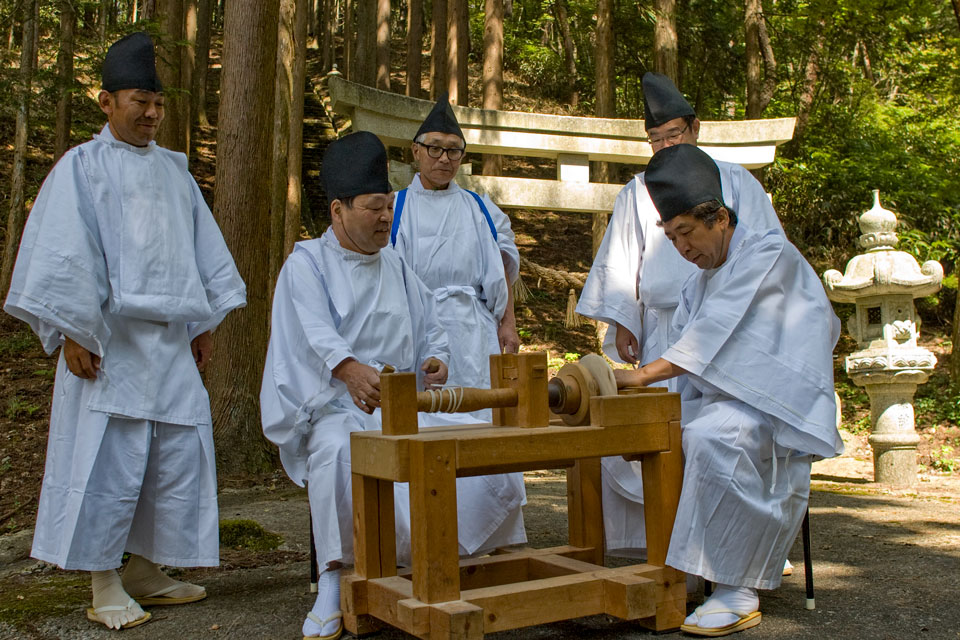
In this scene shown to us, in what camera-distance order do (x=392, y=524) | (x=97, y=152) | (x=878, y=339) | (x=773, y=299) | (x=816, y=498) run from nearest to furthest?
(x=392, y=524) < (x=773, y=299) < (x=97, y=152) < (x=816, y=498) < (x=878, y=339)

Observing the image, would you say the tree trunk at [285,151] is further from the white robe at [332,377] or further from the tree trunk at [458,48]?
the white robe at [332,377]

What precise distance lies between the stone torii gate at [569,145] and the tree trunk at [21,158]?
17.9 feet

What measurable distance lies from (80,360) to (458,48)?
44.8 ft

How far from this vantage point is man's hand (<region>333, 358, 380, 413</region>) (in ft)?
9.96

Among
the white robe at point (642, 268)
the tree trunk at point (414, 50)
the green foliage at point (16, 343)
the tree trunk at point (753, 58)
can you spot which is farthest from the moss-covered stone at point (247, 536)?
the tree trunk at point (414, 50)

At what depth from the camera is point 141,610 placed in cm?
320

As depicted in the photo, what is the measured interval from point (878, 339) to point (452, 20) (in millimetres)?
10738

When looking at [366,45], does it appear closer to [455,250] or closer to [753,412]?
[455,250]

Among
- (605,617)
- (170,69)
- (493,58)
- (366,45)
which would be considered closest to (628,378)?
(605,617)

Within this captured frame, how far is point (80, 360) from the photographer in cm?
323

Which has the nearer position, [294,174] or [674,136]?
[674,136]

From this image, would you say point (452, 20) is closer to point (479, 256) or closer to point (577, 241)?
point (577, 241)

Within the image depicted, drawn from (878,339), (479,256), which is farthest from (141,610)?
(878,339)

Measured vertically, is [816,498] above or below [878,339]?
below
